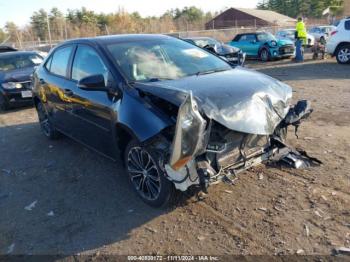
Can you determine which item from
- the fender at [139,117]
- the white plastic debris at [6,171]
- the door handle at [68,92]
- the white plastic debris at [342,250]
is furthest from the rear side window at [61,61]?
the white plastic debris at [342,250]

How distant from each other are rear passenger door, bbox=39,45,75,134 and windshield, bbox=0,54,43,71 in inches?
191

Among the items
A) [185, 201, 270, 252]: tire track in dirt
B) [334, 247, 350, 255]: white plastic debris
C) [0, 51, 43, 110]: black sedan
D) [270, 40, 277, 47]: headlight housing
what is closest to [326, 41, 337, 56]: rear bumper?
[270, 40, 277, 47]: headlight housing

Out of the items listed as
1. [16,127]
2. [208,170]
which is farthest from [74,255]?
[16,127]

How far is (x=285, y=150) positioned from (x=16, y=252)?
3.09 meters

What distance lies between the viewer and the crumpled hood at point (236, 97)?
3.54m

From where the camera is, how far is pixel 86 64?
4910mm

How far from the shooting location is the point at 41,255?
11.4ft

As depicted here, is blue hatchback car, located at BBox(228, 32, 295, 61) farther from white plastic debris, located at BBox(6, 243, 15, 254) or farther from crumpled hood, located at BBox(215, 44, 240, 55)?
white plastic debris, located at BBox(6, 243, 15, 254)

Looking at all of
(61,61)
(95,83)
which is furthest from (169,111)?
(61,61)

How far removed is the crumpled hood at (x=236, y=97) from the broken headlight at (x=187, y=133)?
209 millimetres

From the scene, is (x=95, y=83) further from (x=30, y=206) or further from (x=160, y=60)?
(x=30, y=206)

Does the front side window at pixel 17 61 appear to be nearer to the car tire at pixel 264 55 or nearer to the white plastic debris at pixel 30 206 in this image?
the white plastic debris at pixel 30 206

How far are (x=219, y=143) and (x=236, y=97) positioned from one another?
20.6 inches

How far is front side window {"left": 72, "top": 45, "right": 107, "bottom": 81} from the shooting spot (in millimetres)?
4575
